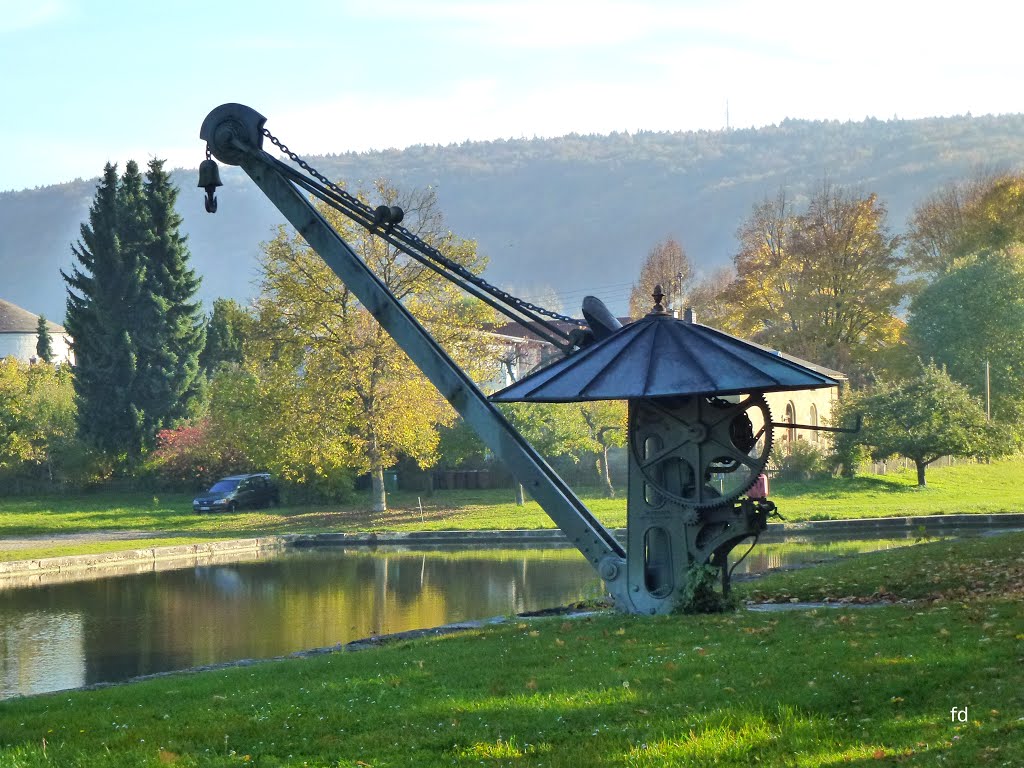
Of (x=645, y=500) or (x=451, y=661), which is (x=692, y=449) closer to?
(x=645, y=500)

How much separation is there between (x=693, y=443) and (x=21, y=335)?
330ft

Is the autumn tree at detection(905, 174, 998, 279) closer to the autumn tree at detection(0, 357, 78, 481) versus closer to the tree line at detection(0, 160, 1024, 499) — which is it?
the tree line at detection(0, 160, 1024, 499)

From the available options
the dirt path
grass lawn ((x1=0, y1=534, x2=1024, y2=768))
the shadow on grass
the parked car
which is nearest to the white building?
the parked car

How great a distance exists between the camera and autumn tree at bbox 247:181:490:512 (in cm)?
4284

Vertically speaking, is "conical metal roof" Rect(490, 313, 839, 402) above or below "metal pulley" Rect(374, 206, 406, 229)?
below

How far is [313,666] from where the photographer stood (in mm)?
12398

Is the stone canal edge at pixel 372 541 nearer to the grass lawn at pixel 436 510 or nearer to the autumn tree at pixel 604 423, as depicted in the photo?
the grass lawn at pixel 436 510

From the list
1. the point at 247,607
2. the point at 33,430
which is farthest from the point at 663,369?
the point at 33,430

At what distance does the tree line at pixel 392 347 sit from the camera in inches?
1716

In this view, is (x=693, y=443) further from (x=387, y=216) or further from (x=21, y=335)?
(x=21, y=335)

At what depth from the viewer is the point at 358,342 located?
143 ft

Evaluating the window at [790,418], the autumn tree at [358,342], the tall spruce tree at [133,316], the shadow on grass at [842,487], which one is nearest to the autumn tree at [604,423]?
the autumn tree at [358,342]

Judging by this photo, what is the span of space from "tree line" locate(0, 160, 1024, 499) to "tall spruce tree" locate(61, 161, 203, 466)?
0.11m

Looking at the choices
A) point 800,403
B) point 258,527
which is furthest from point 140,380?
point 800,403
